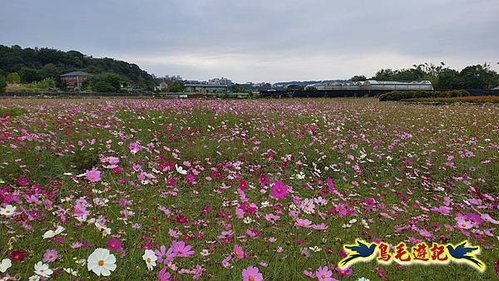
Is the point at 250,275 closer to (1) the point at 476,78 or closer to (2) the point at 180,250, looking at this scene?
(2) the point at 180,250

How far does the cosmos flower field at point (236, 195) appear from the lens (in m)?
1.70

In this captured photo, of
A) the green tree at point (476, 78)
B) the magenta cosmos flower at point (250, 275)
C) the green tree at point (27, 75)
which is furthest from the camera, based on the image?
the green tree at point (27, 75)

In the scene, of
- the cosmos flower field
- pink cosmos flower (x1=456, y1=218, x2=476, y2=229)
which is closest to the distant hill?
the cosmos flower field

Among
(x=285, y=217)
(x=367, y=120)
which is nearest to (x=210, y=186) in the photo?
(x=285, y=217)

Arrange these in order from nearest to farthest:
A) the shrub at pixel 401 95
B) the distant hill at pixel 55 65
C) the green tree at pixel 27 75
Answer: the shrub at pixel 401 95 < the green tree at pixel 27 75 < the distant hill at pixel 55 65

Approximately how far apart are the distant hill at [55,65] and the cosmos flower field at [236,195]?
67928 millimetres

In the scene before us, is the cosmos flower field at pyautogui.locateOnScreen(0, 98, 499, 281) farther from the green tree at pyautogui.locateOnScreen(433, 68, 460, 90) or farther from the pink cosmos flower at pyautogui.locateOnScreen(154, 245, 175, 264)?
the green tree at pyautogui.locateOnScreen(433, 68, 460, 90)

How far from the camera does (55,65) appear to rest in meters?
86.7

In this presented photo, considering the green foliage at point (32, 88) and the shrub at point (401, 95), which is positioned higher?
the green foliage at point (32, 88)

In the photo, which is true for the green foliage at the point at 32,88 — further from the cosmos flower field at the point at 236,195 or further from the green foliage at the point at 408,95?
the cosmos flower field at the point at 236,195

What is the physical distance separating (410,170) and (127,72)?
90465 mm

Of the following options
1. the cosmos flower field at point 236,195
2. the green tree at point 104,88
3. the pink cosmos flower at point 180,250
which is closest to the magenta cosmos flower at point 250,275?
the cosmos flower field at point 236,195

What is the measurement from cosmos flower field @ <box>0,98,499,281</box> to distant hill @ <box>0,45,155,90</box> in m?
67.9

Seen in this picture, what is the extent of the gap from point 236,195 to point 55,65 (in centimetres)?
9527
